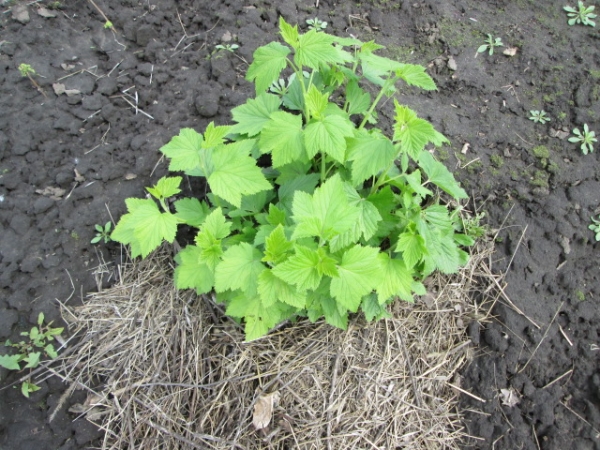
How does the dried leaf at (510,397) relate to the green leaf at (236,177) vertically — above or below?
below

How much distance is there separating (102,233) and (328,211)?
1.41m

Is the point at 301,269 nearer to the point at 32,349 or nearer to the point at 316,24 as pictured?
the point at 32,349

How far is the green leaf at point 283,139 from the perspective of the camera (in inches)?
75.0

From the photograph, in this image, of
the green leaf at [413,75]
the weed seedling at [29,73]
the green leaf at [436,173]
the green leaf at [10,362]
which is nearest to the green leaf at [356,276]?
the green leaf at [436,173]

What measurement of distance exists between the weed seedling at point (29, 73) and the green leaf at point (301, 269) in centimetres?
210

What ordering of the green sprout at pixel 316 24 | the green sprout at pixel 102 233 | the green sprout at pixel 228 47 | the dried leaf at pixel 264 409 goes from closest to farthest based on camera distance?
the dried leaf at pixel 264 409 < the green sprout at pixel 102 233 < the green sprout at pixel 228 47 < the green sprout at pixel 316 24

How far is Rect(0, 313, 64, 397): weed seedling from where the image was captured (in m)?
2.19

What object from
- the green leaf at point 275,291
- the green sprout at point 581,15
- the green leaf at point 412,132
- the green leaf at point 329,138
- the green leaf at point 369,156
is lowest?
the green leaf at point 275,291

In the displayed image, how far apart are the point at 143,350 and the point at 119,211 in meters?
0.81

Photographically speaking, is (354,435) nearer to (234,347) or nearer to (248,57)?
(234,347)

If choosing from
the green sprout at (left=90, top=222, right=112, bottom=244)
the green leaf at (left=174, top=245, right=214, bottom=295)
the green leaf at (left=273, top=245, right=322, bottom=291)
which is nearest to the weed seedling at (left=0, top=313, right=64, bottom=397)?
the green sprout at (left=90, top=222, right=112, bottom=244)

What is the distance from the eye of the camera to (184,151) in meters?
1.97

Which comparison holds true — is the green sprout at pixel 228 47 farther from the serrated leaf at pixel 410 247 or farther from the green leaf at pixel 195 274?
the serrated leaf at pixel 410 247

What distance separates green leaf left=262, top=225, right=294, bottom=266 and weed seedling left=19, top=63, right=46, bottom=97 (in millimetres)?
1983
